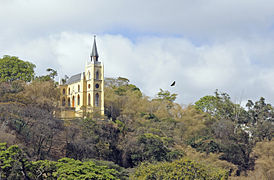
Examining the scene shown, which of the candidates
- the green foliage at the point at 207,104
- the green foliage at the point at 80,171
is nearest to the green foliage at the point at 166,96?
the green foliage at the point at 207,104

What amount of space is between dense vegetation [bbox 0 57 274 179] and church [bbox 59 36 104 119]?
1833mm

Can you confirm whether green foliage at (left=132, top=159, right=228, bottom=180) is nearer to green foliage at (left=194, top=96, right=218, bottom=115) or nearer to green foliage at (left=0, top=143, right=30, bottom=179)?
green foliage at (left=0, top=143, right=30, bottom=179)

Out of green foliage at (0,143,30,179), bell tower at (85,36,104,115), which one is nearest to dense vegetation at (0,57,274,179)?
green foliage at (0,143,30,179)

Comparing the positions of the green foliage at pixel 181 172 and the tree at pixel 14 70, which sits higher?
the tree at pixel 14 70

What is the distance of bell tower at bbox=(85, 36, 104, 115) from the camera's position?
5747cm

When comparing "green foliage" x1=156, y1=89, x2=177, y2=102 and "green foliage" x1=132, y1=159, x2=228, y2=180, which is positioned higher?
"green foliage" x1=156, y1=89, x2=177, y2=102

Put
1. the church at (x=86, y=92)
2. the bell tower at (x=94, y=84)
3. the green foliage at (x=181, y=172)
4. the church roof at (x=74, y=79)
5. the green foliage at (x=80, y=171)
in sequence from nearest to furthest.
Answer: the green foliage at (x=181, y=172), the green foliage at (x=80, y=171), the church at (x=86, y=92), the bell tower at (x=94, y=84), the church roof at (x=74, y=79)

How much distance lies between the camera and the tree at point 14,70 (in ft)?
191

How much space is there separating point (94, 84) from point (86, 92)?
1579mm

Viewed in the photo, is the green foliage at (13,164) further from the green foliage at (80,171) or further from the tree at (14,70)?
the tree at (14,70)

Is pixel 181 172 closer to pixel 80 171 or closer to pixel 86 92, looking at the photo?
pixel 80 171

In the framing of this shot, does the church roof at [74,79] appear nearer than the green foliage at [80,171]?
No

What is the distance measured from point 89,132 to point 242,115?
22.6m

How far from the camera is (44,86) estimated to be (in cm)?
5469
